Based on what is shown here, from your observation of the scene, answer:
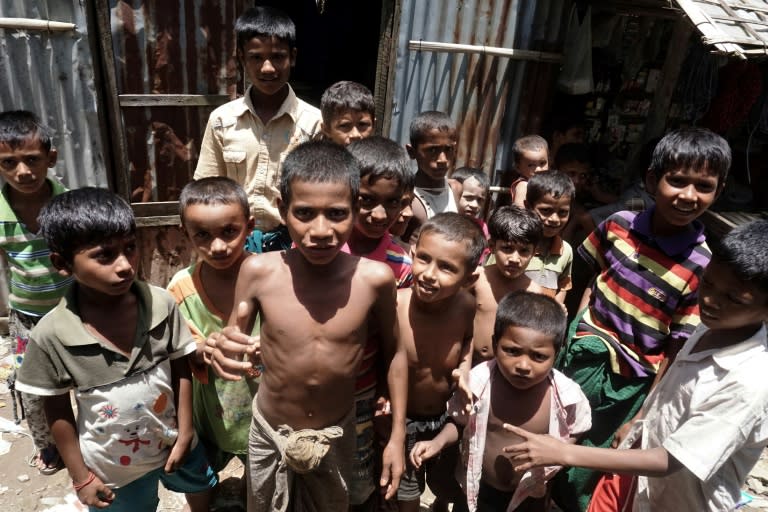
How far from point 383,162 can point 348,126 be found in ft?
3.02

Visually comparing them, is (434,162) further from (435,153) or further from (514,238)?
(514,238)

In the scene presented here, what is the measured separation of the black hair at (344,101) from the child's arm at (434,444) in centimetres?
184

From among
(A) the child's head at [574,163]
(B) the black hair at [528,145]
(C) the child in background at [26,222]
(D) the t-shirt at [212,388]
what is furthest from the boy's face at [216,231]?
(A) the child's head at [574,163]

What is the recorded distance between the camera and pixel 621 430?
2.42 meters

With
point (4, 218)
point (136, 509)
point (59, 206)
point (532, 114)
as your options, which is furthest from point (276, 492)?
point (532, 114)

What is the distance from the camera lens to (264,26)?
2.80m

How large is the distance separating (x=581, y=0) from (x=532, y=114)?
3.03 feet

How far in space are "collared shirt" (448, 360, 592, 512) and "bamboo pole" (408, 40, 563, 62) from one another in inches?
102

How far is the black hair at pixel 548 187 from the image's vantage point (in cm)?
289

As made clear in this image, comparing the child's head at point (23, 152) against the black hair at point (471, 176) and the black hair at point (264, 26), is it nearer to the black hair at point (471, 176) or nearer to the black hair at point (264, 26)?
the black hair at point (264, 26)

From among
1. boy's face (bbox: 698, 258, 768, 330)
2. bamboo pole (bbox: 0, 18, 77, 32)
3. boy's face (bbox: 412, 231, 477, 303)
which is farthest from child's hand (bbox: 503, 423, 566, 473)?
bamboo pole (bbox: 0, 18, 77, 32)

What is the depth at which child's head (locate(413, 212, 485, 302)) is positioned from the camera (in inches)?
78.7

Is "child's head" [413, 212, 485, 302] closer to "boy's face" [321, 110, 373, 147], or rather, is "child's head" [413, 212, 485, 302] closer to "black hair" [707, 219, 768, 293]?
"black hair" [707, 219, 768, 293]

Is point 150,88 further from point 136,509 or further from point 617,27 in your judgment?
point 617,27
